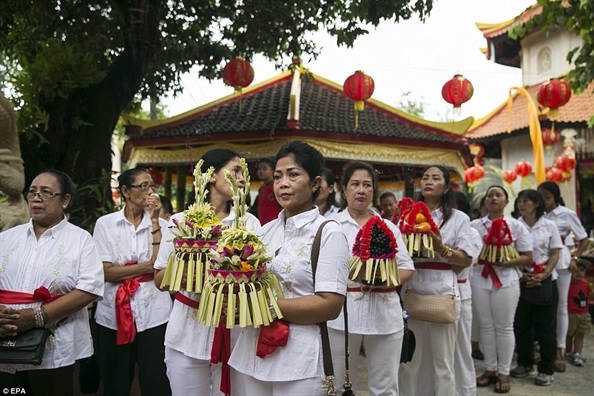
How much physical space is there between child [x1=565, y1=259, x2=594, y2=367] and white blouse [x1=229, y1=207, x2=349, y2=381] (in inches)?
201

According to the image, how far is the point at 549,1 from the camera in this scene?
618 cm

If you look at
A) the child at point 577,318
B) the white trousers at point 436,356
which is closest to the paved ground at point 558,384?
the child at point 577,318

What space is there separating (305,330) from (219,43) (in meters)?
5.99

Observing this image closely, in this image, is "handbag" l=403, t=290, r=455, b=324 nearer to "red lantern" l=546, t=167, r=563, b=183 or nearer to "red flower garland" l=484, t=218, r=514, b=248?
"red flower garland" l=484, t=218, r=514, b=248

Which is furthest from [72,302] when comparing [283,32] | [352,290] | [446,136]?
[446,136]

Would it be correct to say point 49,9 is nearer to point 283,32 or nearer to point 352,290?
point 283,32

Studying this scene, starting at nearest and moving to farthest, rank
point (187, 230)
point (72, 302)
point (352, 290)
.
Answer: point (187, 230) → point (72, 302) → point (352, 290)

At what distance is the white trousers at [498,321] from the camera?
4.80 m

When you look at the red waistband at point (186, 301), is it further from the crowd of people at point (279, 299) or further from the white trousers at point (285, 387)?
the white trousers at point (285, 387)

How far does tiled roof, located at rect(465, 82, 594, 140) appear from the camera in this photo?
13.1 metres

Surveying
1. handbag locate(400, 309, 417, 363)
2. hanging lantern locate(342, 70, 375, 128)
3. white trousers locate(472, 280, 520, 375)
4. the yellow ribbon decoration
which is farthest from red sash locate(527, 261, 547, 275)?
the yellow ribbon decoration

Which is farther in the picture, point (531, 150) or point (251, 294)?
point (531, 150)

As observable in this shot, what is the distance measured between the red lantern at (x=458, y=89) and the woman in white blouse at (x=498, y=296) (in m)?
3.44

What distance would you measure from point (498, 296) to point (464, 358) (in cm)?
94
